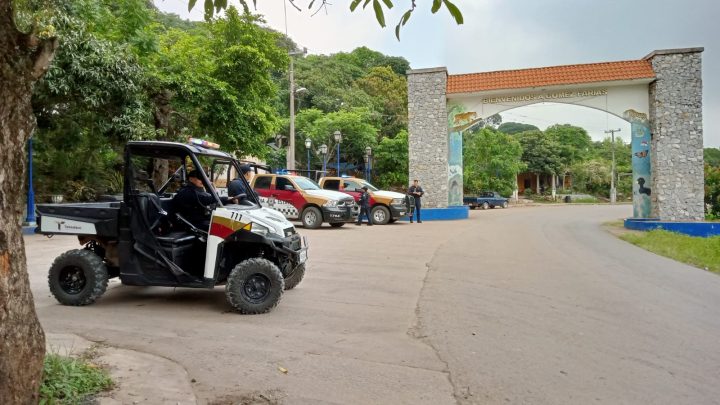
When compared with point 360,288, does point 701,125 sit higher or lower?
higher

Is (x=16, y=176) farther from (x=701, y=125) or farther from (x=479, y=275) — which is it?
(x=701, y=125)

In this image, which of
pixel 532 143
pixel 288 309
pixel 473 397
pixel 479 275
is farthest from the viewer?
pixel 532 143

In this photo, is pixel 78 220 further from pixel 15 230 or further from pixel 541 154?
pixel 541 154

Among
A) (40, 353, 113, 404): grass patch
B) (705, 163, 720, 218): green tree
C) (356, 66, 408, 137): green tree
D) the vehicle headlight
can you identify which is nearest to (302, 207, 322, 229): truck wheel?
the vehicle headlight

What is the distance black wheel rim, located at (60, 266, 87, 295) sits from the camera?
630 centimetres

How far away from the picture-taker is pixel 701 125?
1978 centimetres

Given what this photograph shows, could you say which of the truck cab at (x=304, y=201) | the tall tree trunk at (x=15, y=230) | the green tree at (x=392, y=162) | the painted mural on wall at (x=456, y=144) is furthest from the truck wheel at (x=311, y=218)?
A: the green tree at (x=392, y=162)

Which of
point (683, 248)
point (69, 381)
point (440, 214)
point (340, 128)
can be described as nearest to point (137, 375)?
point (69, 381)

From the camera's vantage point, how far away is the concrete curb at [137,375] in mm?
3479

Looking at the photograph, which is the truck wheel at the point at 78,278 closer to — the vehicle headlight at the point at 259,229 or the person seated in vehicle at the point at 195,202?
the person seated in vehicle at the point at 195,202

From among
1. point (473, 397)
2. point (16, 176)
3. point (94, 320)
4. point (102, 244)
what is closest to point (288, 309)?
point (94, 320)

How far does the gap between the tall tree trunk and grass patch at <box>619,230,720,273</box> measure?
1155 cm

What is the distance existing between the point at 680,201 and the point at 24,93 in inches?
881

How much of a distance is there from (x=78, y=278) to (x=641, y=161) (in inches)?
837
